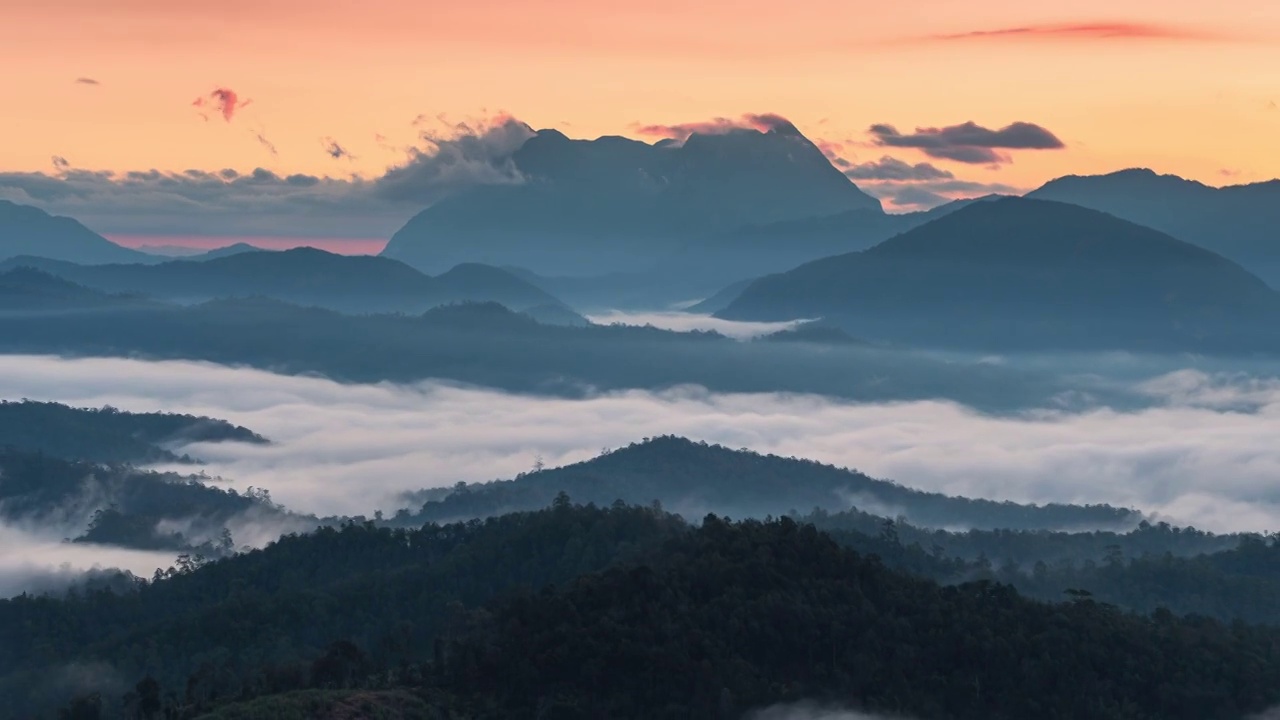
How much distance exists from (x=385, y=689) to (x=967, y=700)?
24.6 meters

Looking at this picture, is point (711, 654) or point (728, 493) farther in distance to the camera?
point (728, 493)

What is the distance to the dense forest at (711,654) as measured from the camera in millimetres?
75562

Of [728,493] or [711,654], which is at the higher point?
[728,493]

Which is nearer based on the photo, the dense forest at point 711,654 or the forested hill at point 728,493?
the dense forest at point 711,654

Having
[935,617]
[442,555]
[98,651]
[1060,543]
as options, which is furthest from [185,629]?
[1060,543]

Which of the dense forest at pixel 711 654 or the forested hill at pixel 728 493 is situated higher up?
the forested hill at pixel 728 493

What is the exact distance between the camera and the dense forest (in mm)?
75562

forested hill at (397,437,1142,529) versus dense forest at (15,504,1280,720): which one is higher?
forested hill at (397,437,1142,529)

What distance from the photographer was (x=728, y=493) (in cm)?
18650

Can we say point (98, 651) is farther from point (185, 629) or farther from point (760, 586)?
point (760, 586)

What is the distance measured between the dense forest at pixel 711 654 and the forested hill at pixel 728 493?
77259 mm

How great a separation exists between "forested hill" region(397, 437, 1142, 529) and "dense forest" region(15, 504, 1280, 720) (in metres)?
77.3

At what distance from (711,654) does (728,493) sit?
108 meters

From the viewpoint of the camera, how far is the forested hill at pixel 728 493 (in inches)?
7092
